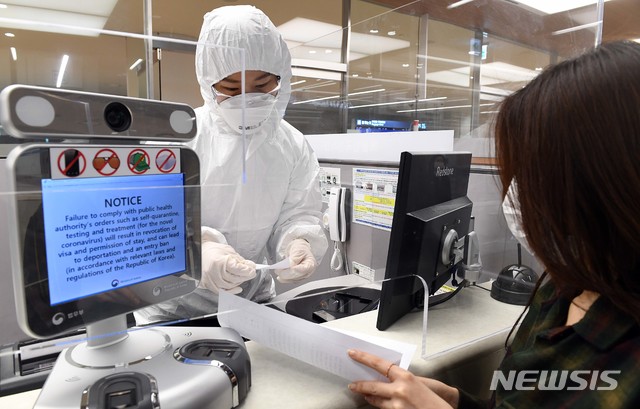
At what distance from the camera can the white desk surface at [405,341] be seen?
2.23 feet

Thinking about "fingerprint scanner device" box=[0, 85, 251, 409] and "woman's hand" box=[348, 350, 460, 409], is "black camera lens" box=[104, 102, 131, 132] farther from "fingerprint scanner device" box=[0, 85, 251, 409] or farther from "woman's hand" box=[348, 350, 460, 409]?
"woman's hand" box=[348, 350, 460, 409]

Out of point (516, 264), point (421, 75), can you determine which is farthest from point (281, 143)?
point (421, 75)

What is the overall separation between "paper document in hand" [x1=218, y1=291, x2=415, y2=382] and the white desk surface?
31 mm

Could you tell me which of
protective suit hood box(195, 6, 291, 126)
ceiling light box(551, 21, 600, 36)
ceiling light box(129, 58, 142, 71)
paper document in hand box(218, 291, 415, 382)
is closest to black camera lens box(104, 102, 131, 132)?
ceiling light box(129, 58, 142, 71)

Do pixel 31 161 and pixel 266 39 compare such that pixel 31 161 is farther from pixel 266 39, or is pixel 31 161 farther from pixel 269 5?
pixel 269 5

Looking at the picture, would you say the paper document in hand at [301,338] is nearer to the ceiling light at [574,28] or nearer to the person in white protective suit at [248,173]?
the person in white protective suit at [248,173]

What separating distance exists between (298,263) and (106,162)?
58 centimetres

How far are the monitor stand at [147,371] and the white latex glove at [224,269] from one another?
110 mm

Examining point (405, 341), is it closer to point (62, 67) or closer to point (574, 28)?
point (62, 67)

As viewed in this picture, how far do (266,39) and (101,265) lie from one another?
33.0 inches

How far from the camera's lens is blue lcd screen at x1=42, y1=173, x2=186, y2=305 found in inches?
19.6

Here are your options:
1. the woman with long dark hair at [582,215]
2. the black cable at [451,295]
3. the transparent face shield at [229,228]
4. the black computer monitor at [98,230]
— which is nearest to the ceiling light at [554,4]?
the transparent face shield at [229,228]

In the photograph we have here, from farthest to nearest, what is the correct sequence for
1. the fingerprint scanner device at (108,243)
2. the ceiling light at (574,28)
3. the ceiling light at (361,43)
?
the ceiling light at (361,43), the ceiling light at (574,28), the fingerprint scanner device at (108,243)

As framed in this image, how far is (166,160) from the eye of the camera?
59 centimetres
